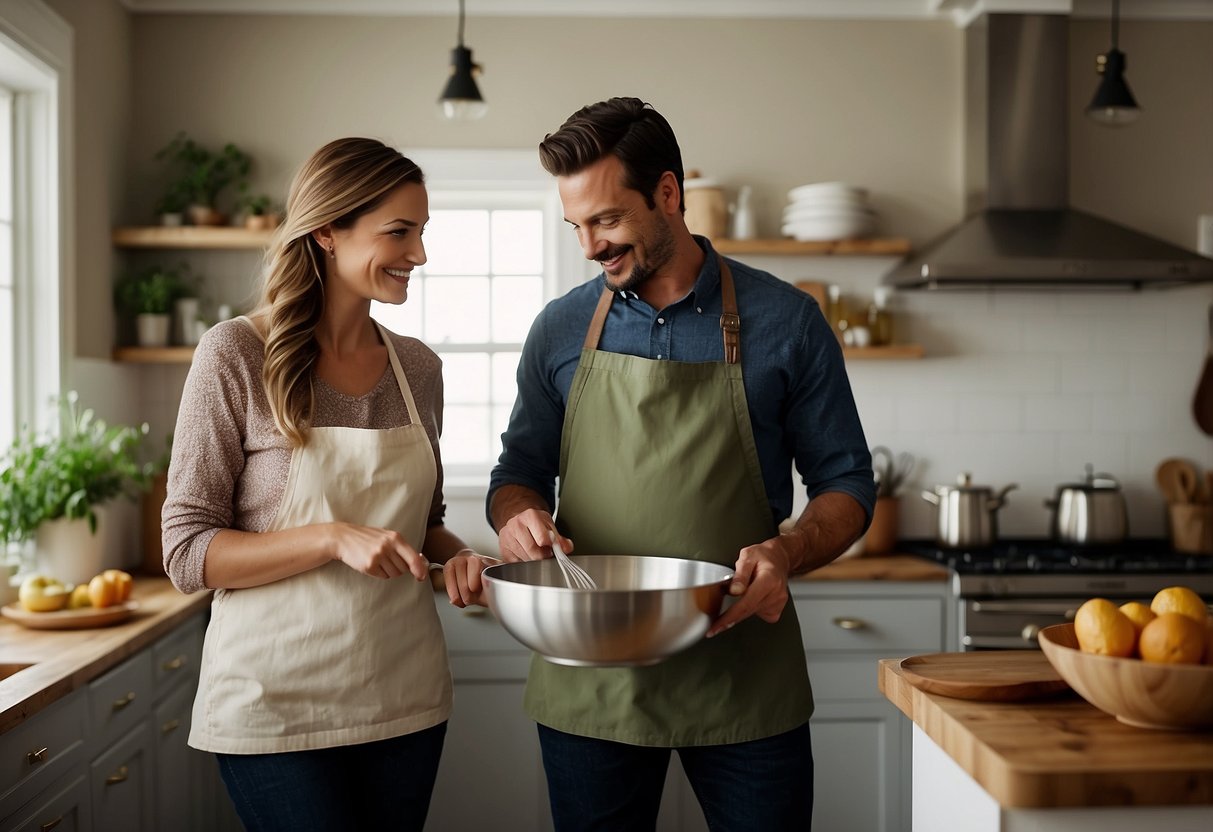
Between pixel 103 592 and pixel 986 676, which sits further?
pixel 103 592

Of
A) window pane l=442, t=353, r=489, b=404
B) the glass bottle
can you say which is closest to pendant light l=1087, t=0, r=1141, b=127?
the glass bottle

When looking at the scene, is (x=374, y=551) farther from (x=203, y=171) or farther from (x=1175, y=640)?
(x=203, y=171)

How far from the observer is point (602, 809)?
5.98 feet

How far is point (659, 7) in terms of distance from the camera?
3990 mm

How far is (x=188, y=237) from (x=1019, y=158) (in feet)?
9.31

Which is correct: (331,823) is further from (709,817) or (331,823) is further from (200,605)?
(200,605)

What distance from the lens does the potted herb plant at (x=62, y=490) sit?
2.93 m

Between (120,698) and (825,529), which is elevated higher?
(825,529)

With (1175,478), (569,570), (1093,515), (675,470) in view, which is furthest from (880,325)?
(569,570)

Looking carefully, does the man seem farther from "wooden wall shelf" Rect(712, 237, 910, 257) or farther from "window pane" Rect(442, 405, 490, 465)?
"window pane" Rect(442, 405, 490, 465)

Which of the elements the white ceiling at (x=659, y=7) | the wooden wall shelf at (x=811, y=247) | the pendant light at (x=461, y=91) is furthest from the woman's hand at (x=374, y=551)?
the white ceiling at (x=659, y=7)

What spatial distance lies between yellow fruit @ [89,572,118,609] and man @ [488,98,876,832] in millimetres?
1320

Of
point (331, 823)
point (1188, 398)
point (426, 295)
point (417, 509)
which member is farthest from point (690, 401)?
point (1188, 398)

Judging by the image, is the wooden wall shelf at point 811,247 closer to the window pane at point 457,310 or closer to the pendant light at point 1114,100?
the pendant light at point 1114,100
